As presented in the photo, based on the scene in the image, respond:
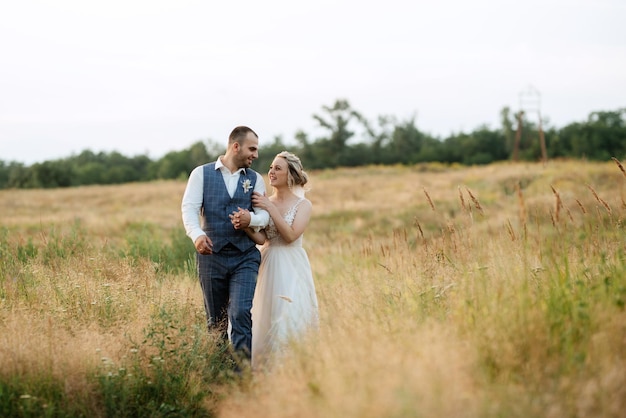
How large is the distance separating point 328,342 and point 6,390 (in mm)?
2259

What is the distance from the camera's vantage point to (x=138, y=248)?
9266mm

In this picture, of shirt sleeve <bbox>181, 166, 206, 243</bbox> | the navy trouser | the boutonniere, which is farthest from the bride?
shirt sleeve <bbox>181, 166, 206, 243</bbox>

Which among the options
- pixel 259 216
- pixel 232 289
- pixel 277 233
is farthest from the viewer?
pixel 277 233

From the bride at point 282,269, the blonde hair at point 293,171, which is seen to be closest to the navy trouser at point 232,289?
the bride at point 282,269

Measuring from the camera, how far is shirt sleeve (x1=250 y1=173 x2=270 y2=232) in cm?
562

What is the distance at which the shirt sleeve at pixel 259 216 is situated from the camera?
562cm

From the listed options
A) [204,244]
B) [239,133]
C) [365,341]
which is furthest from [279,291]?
[365,341]

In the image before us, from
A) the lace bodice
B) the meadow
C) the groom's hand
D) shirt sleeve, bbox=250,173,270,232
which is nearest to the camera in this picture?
the meadow

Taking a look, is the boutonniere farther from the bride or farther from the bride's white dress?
the bride's white dress

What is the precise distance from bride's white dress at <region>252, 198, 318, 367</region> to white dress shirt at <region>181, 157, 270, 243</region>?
397 mm

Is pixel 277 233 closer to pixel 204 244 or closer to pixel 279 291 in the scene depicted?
pixel 279 291

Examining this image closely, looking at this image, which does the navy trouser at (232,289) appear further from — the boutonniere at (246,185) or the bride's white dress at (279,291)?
the boutonniere at (246,185)

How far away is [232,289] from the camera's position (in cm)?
559

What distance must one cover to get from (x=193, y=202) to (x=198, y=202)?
0.17ft
